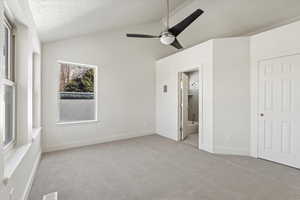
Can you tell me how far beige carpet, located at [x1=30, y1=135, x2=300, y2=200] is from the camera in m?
2.18

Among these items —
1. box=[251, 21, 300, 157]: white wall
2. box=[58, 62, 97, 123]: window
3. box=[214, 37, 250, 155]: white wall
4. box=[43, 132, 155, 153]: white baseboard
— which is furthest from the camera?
box=[58, 62, 97, 123]: window

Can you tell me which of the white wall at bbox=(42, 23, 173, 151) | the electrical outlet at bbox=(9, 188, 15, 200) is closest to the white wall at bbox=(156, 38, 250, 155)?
the white wall at bbox=(42, 23, 173, 151)

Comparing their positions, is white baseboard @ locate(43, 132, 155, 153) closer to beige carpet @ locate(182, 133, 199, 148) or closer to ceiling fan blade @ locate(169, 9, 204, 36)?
beige carpet @ locate(182, 133, 199, 148)

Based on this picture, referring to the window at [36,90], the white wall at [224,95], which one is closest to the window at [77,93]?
the window at [36,90]

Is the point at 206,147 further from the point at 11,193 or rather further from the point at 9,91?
the point at 9,91

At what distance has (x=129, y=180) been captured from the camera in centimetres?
256

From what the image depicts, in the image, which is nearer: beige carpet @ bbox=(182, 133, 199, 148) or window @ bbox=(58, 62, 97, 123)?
window @ bbox=(58, 62, 97, 123)

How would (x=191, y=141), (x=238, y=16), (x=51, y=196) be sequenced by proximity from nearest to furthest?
(x=51, y=196)
(x=238, y=16)
(x=191, y=141)

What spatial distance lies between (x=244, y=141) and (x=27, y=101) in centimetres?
402

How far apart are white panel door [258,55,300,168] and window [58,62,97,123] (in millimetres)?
4001

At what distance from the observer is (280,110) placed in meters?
3.17

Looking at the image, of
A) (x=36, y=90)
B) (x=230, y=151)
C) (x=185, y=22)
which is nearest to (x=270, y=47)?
(x=185, y=22)

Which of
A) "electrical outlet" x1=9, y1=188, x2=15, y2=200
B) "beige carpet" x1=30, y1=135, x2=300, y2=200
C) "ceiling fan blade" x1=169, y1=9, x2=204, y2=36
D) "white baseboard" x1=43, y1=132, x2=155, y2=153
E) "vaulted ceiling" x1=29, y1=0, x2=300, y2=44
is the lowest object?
"beige carpet" x1=30, y1=135, x2=300, y2=200

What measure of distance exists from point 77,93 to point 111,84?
0.96 metres
